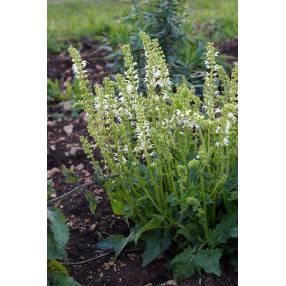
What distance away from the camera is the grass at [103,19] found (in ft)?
19.9

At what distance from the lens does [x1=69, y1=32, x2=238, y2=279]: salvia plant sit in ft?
7.94

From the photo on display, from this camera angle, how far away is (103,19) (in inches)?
262

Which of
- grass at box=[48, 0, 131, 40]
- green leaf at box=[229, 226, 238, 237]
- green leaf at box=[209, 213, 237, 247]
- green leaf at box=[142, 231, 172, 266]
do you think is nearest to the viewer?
green leaf at box=[229, 226, 238, 237]

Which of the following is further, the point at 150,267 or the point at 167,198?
the point at 150,267

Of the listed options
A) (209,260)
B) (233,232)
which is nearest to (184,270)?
(209,260)

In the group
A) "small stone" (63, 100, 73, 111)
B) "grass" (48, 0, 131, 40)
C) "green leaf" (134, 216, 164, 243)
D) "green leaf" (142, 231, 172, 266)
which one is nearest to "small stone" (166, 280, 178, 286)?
"green leaf" (142, 231, 172, 266)

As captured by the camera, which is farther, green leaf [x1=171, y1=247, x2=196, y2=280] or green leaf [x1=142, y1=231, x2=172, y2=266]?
green leaf [x1=142, y1=231, x2=172, y2=266]

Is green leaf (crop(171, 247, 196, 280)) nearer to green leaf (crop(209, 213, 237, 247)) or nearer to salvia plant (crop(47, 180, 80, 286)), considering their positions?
green leaf (crop(209, 213, 237, 247))

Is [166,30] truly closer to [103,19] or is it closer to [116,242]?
[116,242]

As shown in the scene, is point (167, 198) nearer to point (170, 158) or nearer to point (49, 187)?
point (170, 158)

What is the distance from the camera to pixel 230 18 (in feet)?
20.6

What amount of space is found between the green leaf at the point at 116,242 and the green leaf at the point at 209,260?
340mm
